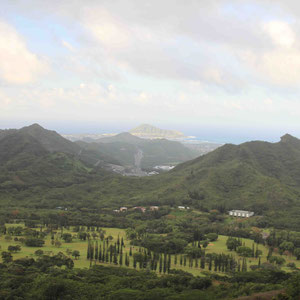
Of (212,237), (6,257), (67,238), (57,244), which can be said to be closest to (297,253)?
(212,237)

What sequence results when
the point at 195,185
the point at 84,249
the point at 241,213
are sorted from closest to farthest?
the point at 84,249
the point at 241,213
the point at 195,185

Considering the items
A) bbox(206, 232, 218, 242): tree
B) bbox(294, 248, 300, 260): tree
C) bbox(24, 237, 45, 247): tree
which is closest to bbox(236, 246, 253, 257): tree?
bbox(294, 248, 300, 260): tree

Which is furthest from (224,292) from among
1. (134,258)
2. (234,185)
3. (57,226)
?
(234,185)

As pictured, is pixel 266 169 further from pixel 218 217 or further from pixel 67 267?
pixel 67 267

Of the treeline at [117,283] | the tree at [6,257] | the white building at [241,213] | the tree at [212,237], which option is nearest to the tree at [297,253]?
the tree at [212,237]

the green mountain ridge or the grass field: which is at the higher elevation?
the green mountain ridge

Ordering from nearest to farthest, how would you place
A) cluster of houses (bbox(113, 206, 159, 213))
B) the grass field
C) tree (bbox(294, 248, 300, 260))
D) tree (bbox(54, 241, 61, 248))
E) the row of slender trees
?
1. the row of slender trees
2. the grass field
3. tree (bbox(294, 248, 300, 260))
4. tree (bbox(54, 241, 61, 248))
5. cluster of houses (bbox(113, 206, 159, 213))

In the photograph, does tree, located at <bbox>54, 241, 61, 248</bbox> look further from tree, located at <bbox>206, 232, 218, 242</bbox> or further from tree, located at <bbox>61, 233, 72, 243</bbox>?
tree, located at <bbox>206, 232, 218, 242</bbox>

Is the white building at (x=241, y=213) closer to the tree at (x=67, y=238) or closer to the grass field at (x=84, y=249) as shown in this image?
the grass field at (x=84, y=249)

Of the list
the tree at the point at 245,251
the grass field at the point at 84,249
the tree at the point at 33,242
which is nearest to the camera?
the grass field at the point at 84,249

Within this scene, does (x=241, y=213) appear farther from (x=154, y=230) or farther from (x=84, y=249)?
(x=84, y=249)

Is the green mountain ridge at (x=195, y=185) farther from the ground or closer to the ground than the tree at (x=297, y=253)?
farther from the ground
